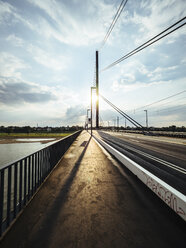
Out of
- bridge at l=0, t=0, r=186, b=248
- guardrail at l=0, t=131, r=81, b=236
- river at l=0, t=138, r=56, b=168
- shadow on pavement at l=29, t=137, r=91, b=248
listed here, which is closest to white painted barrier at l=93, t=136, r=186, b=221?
bridge at l=0, t=0, r=186, b=248

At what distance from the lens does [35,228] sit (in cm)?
221

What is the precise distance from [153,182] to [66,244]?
260 centimetres

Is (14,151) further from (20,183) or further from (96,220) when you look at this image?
(96,220)

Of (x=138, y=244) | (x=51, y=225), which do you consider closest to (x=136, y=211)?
(x=138, y=244)

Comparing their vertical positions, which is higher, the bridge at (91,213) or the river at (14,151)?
the bridge at (91,213)

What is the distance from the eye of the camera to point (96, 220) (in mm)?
2412

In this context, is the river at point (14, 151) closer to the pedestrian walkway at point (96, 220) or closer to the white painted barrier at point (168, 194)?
the pedestrian walkway at point (96, 220)

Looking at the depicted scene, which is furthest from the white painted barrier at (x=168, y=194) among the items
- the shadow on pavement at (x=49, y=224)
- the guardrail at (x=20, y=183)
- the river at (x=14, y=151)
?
the river at (x=14, y=151)

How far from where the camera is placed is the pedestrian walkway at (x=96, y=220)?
1.95 metres

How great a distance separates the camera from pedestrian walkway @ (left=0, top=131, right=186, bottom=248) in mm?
1948

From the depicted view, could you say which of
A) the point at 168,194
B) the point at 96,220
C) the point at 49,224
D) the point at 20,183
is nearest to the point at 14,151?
the point at 20,183

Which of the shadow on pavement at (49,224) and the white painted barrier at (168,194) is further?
the white painted barrier at (168,194)

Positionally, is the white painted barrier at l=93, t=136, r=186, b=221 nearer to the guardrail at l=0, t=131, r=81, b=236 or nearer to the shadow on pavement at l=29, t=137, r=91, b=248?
the shadow on pavement at l=29, t=137, r=91, b=248

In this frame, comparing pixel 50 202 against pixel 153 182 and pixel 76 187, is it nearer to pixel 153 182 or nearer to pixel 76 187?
pixel 76 187
